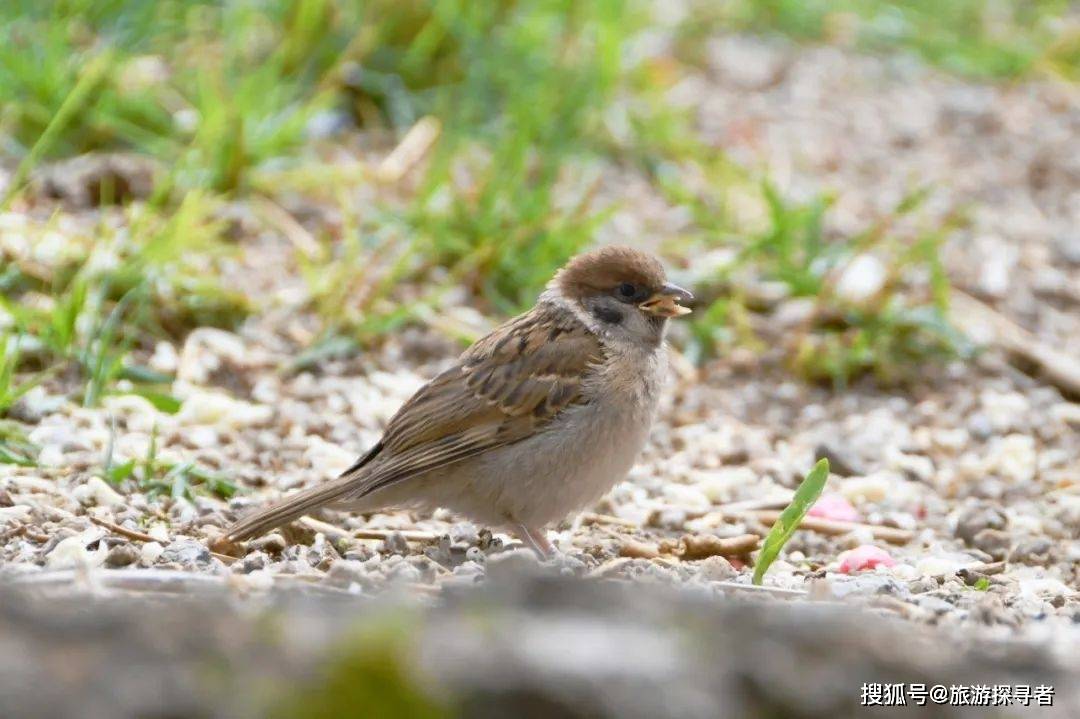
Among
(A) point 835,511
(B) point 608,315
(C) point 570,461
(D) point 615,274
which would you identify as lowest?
(A) point 835,511

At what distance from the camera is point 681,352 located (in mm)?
5617

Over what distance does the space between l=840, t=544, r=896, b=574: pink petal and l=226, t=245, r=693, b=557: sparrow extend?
572 millimetres

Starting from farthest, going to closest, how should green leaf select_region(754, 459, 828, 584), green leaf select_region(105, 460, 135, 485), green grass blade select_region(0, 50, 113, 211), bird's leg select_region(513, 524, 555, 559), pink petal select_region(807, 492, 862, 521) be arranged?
1. green grass blade select_region(0, 50, 113, 211)
2. pink petal select_region(807, 492, 862, 521)
3. green leaf select_region(105, 460, 135, 485)
4. bird's leg select_region(513, 524, 555, 559)
5. green leaf select_region(754, 459, 828, 584)

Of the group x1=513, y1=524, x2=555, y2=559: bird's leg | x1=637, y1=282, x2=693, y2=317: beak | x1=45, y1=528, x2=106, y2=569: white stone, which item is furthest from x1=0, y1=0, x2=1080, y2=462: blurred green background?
x1=513, y1=524, x2=555, y2=559: bird's leg

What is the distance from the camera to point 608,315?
169 inches

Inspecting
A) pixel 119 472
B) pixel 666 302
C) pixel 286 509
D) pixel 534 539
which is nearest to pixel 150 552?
pixel 286 509

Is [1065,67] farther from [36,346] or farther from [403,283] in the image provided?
[36,346]

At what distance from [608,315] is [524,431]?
0.46 meters

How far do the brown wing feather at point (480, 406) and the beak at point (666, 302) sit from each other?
189 mm

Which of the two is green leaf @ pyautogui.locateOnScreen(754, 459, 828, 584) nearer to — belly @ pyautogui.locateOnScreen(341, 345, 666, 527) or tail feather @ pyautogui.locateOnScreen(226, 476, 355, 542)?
belly @ pyautogui.locateOnScreen(341, 345, 666, 527)

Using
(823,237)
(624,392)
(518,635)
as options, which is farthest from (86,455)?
(823,237)

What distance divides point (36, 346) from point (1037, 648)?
314cm

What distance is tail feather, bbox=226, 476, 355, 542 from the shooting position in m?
3.65

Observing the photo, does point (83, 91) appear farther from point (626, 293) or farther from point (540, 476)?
point (540, 476)
